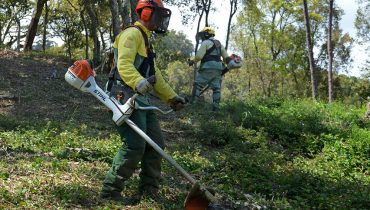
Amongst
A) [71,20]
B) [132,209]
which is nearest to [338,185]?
[132,209]

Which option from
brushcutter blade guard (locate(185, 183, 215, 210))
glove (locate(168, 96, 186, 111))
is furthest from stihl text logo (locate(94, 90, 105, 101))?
brushcutter blade guard (locate(185, 183, 215, 210))

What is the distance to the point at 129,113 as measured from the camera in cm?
441

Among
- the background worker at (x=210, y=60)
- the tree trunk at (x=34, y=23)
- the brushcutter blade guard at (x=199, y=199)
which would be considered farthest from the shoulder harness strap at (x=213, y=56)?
the tree trunk at (x=34, y=23)

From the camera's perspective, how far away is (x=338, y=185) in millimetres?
5973

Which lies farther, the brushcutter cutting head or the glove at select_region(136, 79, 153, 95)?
the brushcutter cutting head

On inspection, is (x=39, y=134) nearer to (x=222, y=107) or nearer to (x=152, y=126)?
(x=152, y=126)

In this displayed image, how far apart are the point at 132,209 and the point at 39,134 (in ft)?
10.5

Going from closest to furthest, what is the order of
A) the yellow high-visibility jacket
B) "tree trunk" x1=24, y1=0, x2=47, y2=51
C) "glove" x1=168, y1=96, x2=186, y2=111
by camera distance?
1. the yellow high-visibility jacket
2. "glove" x1=168, y1=96, x2=186, y2=111
3. "tree trunk" x1=24, y1=0, x2=47, y2=51

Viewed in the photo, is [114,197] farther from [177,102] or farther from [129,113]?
[177,102]

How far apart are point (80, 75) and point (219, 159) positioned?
9.26ft

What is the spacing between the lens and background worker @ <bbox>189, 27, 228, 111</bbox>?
10211mm

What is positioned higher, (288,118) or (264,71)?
(264,71)

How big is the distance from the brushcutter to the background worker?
5715mm

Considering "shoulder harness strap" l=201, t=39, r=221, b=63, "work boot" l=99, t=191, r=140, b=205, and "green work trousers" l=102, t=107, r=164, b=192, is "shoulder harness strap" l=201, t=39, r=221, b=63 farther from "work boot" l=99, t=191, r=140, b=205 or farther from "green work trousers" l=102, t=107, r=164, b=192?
"work boot" l=99, t=191, r=140, b=205
